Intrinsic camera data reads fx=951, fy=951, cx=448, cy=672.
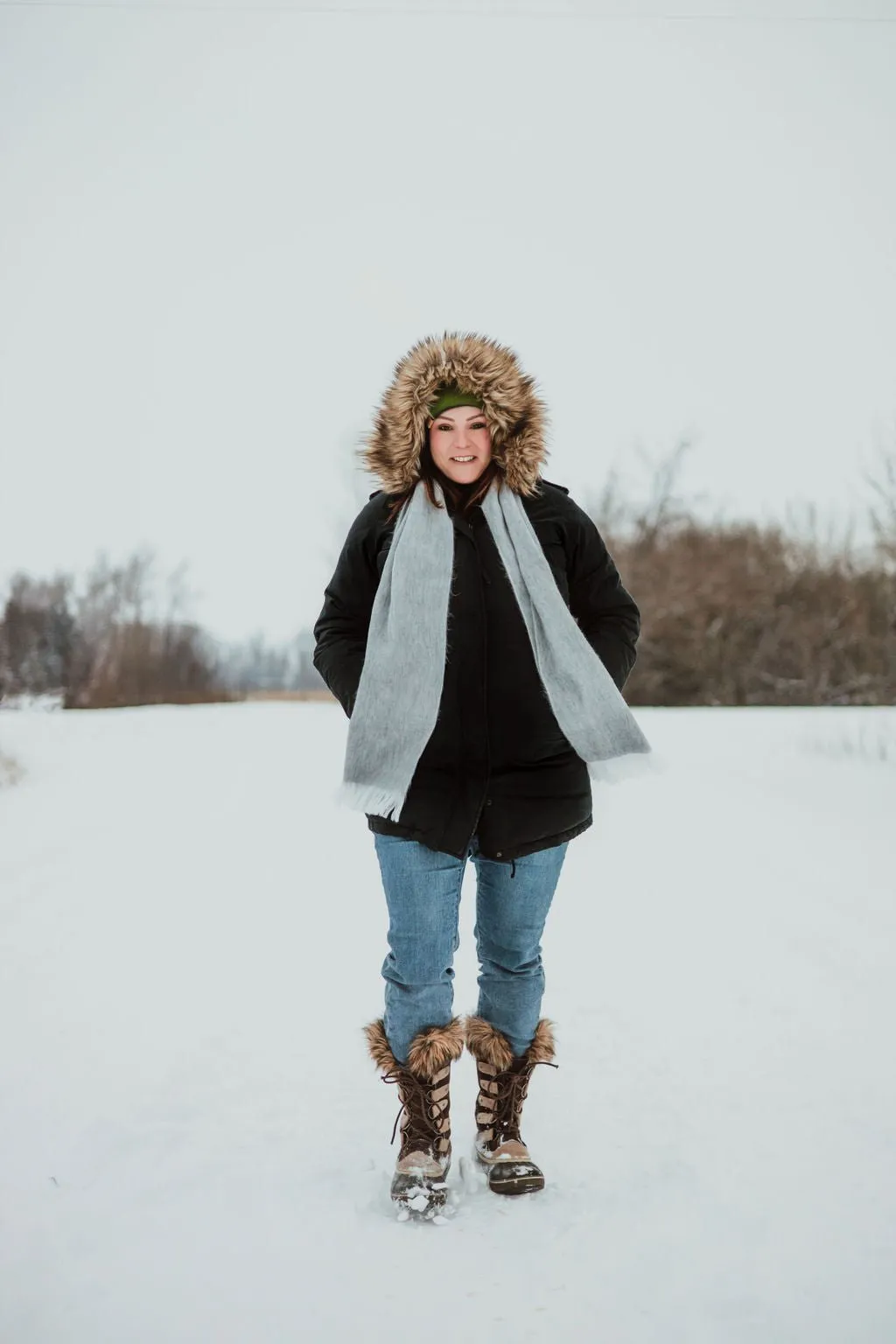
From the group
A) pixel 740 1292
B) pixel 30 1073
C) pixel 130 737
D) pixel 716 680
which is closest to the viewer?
pixel 740 1292

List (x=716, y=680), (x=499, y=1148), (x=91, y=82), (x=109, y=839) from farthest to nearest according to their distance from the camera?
(x=716, y=680) < (x=91, y=82) < (x=109, y=839) < (x=499, y=1148)

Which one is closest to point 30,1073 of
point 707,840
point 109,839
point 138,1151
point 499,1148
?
point 138,1151

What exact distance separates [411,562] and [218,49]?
608cm

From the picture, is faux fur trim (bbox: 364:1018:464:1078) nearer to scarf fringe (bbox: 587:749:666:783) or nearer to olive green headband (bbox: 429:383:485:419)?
scarf fringe (bbox: 587:749:666:783)

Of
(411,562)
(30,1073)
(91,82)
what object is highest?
(91,82)

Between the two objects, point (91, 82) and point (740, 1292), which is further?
point (91, 82)

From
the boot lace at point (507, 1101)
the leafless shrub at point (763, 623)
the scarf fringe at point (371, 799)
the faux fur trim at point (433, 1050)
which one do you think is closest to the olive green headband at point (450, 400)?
the scarf fringe at point (371, 799)

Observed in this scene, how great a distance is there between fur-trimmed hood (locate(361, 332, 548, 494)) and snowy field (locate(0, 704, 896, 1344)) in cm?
149

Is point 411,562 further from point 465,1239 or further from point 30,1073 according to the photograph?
point 30,1073

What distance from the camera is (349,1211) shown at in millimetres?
1897

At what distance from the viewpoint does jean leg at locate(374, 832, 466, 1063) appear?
6.20ft

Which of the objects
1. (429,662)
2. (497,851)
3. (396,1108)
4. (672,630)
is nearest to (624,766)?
(497,851)

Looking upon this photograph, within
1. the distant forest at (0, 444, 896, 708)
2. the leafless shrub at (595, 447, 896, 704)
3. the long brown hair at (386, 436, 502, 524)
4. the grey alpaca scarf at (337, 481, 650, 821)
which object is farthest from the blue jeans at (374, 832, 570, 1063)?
the leafless shrub at (595, 447, 896, 704)

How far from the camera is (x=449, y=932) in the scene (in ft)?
6.34
